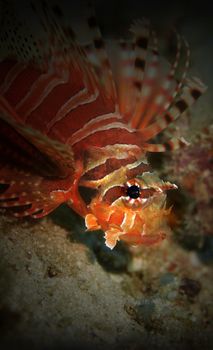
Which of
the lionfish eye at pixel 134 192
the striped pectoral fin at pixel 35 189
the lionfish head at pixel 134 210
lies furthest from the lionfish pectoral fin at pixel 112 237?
the striped pectoral fin at pixel 35 189

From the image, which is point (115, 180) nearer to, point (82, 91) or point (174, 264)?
point (82, 91)

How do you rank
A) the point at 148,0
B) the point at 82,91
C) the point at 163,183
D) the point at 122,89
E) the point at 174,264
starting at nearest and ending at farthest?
1. the point at 163,183
2. the point at 82,91
3. the point at 122,89
4. the point at 174,264
5. the point at 148,0

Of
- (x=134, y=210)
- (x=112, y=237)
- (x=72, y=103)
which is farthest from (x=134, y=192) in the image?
(x=72, y=103)

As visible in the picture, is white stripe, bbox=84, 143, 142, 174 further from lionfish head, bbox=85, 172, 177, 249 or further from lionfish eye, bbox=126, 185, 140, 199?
lionfish eye, bbox=126, 185, 140, 199

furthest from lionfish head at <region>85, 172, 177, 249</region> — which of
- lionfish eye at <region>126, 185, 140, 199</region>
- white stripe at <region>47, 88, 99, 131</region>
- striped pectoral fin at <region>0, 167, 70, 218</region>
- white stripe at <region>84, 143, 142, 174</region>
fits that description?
white stripe at <region>47, 88, 99, 131</region>

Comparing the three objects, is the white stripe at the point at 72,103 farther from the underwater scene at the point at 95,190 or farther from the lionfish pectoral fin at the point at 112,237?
the lionfish pectoral fin at the point at 112,237

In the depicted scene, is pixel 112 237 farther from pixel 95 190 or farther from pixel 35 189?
pixel 35 189

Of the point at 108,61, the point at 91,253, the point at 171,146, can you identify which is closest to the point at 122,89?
the point at 108,61
